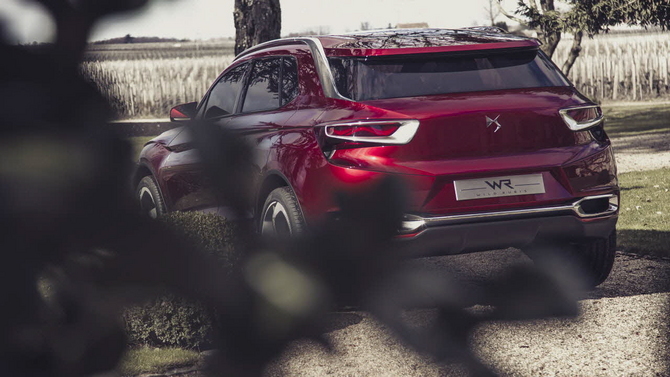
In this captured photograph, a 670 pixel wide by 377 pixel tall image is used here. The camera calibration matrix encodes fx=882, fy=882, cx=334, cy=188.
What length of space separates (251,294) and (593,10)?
1345cm

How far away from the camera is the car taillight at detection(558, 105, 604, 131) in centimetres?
449

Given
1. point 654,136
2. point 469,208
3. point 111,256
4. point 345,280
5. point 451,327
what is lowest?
point 654,136

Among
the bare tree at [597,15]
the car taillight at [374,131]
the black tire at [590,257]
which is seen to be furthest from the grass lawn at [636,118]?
the car taillight at [374,131]

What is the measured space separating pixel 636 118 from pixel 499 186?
69.5 feet

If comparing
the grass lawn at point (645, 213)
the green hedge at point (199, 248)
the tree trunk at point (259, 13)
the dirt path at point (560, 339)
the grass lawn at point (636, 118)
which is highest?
the tree trunk at point (259, 13)

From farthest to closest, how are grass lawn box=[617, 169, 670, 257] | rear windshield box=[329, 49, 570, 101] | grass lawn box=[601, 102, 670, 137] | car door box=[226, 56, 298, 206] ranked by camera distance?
grass lawn box=[601, 102, 670, 137] → grass lawn box=[617, 169, 670, 257] → rear windshield box=[329, 49, 570, 101] → car door box=[226, 56, 298, 206]

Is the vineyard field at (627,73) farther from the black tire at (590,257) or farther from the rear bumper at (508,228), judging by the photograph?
the rear bumper at (508,228)

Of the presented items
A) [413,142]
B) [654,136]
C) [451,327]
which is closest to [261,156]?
[451,327]

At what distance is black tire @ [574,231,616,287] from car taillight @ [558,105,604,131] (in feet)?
2.84

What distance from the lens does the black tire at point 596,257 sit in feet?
17.1

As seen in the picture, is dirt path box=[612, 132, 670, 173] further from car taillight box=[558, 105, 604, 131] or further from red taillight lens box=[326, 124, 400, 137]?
red taillight lens box=[326, 124, 400, 137]

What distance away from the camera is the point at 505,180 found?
4.33m

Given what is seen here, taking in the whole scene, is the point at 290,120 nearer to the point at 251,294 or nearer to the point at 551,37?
the point at 251,294

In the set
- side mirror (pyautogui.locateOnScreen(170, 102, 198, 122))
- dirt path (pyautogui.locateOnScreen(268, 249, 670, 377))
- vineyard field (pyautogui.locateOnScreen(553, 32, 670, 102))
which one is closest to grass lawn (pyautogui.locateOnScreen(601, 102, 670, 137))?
vineyard field (pyautogui.locateOnScreen(553, 32, 670, 102))
